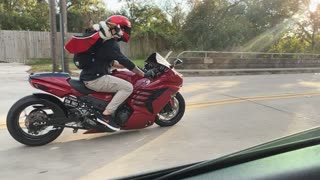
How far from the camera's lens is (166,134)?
6.45 m

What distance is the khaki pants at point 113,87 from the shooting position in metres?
5.83

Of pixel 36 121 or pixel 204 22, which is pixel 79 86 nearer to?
pixel 36 121

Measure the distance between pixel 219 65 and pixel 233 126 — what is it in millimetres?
14711

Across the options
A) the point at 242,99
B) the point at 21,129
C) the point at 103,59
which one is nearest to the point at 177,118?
the point at 103,59

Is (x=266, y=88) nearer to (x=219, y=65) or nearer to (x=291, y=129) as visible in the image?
(x=291, y=129)

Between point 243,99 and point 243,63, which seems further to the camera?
point 243,63

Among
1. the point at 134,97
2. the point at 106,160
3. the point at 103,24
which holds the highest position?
the point at 103,24

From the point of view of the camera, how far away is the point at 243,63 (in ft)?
73.9

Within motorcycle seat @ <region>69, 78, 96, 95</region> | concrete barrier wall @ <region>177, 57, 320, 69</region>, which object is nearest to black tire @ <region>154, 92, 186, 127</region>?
motorcycle seat @ <region>69, 78, 96, 95</region>

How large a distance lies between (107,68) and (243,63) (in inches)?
683

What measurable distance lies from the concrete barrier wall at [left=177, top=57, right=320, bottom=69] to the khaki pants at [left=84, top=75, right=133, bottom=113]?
14383 mm

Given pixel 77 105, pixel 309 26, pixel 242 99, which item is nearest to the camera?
pixel 77 105

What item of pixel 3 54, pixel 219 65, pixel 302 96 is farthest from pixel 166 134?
pixel 3 54

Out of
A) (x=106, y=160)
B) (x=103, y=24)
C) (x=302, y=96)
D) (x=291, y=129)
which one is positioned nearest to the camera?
(x=106, y=160)
